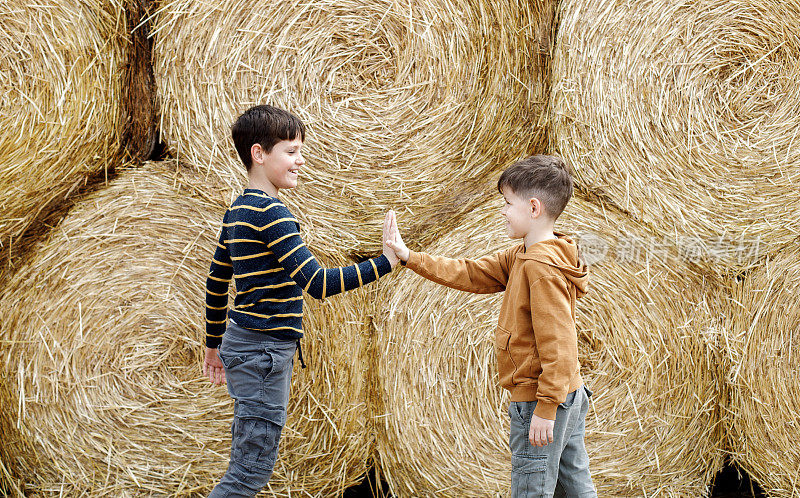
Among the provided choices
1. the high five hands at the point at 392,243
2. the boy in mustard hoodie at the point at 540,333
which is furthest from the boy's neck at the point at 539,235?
the high five hands at the point at 392,243

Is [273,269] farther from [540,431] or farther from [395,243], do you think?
[540,431]

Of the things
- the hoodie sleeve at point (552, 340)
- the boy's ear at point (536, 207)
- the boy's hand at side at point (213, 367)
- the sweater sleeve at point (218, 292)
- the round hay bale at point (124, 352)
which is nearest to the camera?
the hoodie sleeve at point (552, 340)

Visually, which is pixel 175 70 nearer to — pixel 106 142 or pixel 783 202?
pixel 106 142

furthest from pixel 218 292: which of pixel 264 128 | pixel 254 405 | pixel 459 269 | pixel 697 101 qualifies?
pixel 697 101

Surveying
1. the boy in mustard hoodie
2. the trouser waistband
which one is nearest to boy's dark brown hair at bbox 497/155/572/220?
the boy in mustard hoodie

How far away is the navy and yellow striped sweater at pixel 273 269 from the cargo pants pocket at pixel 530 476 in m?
0.56

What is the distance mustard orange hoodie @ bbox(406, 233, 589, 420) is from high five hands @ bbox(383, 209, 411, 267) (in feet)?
0.12

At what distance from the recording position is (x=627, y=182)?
229 centimetres

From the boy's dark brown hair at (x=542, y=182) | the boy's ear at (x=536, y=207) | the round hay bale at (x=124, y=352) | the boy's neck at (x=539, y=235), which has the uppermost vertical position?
the boy's dark brown hair at (x=542, y=182)

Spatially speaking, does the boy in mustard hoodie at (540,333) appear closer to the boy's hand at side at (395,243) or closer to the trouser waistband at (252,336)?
the boy's hand at side at (395,243)

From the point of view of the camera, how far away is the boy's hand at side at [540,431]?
1.68 metres

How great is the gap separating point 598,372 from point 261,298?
1.06 m

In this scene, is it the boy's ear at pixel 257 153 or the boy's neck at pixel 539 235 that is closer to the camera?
the boy's neck at pixel 539 235

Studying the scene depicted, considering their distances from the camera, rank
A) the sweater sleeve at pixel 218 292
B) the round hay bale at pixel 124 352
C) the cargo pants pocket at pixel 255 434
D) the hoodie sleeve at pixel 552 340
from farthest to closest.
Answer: the round hay bale at pixel 124 352 < the sweater sleeve at pixel 218 292 < the cargo pants pocket at pixel 255 434 < the hoodie sleeve at pixel 552 340
